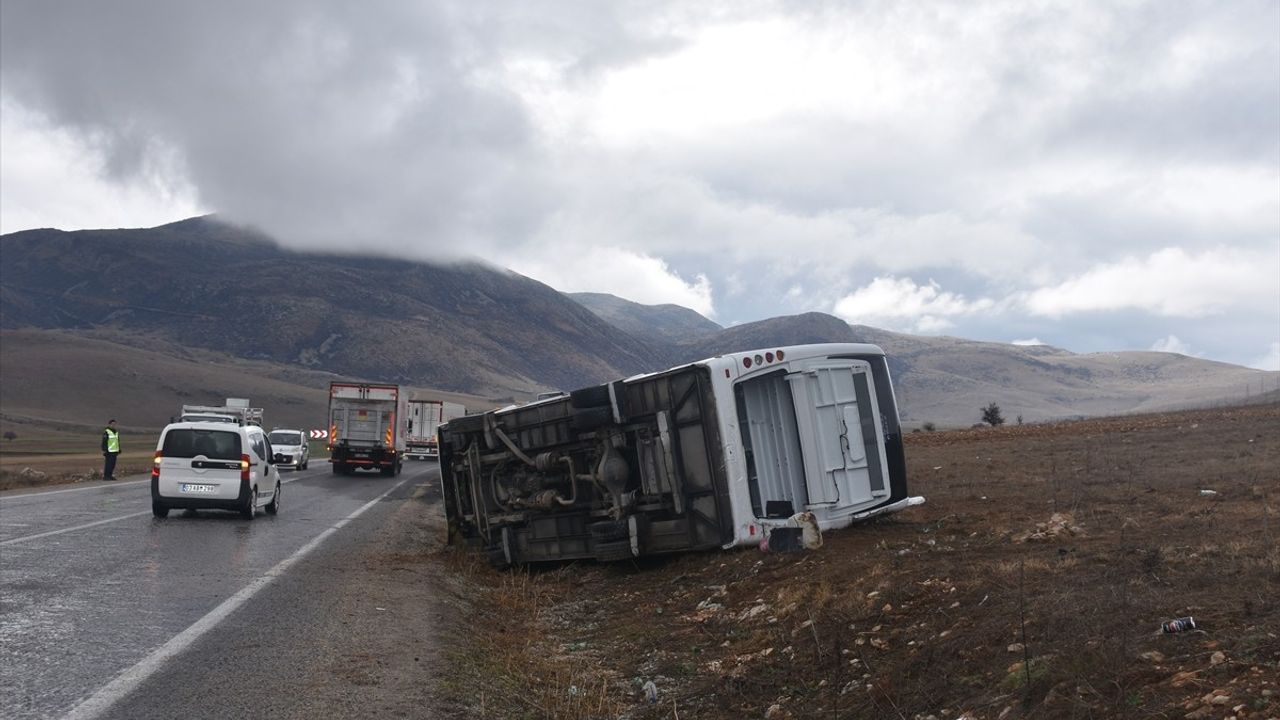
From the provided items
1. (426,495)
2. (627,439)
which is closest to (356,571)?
(627,439)

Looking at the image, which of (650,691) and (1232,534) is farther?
(1232,534)

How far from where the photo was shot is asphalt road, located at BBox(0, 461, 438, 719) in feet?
20.3

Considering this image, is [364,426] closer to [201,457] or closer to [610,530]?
[201,457]

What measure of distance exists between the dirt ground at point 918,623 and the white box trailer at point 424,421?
40645mm

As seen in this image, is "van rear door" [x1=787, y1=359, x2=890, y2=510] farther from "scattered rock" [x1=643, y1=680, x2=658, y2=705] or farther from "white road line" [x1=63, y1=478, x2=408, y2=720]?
"white road line" [x1=63, y1=478, x2=408, y2=720]

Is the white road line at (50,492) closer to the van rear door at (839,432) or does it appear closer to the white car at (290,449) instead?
the white car at (290,449)

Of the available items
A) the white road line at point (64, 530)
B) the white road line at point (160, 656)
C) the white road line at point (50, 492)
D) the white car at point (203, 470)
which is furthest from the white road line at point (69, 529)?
the white road line at point (50, 492)

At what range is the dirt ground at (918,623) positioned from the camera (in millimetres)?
5184

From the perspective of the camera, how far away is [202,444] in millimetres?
17609

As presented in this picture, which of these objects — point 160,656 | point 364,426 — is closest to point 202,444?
point 160,656

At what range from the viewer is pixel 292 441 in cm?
4384

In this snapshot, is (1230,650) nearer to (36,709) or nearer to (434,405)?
(36,709)

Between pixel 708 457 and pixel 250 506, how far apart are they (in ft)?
34.5

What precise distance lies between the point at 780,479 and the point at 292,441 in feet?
120
